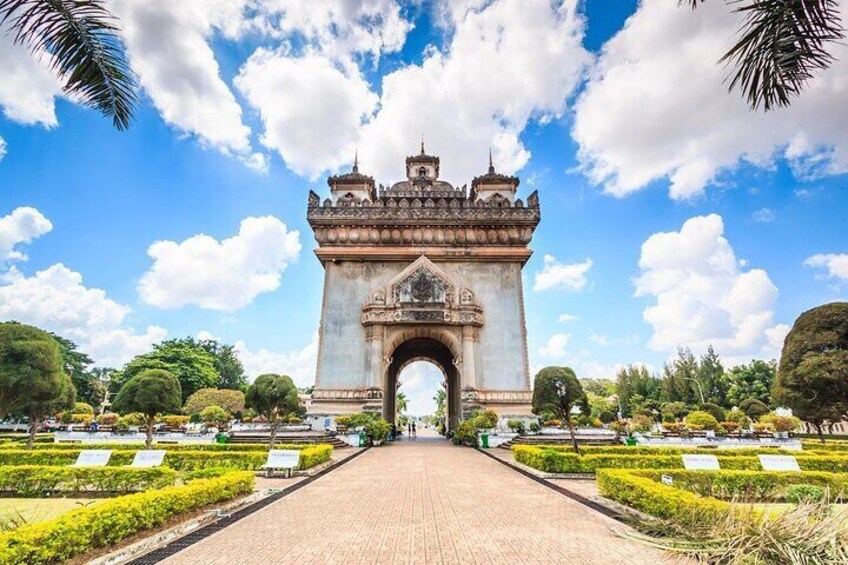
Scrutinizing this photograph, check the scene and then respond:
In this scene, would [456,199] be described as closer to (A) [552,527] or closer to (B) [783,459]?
(B) [783,459]

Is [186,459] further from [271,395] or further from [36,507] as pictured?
[271,395]

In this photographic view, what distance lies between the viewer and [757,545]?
4738 millimetres

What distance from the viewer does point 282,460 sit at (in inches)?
474

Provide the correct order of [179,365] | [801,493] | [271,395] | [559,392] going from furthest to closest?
[179,365] → [271,395] → [559,392] → [801,493]

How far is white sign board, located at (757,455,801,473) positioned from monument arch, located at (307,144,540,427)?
18.4 meters

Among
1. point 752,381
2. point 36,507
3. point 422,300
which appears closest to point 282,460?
point 36,507

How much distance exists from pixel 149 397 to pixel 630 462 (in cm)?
1699

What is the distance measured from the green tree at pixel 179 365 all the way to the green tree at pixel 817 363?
56.4 meters

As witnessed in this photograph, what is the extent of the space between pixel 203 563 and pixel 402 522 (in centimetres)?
309

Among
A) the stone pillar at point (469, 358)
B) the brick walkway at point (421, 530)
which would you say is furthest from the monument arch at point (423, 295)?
the brick walkway at point (421, 530)

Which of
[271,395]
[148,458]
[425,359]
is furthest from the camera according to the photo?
[425,359]

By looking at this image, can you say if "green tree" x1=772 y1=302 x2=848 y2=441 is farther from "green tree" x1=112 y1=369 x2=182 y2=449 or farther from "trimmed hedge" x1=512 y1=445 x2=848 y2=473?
"green tree" x1=112 y1=369 x2=182 y2=449

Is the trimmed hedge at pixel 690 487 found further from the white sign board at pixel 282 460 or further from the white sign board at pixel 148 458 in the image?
the white sign board at pixel 148 458

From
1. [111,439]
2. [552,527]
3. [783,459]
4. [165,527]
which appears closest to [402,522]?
[552,527]
